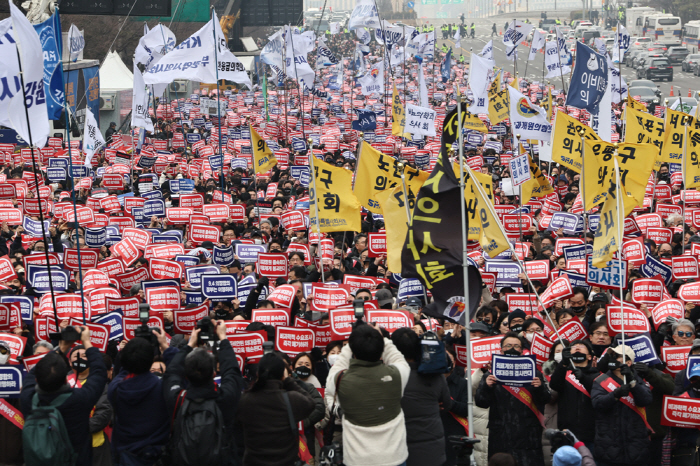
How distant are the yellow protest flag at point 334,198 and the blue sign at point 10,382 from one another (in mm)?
5499

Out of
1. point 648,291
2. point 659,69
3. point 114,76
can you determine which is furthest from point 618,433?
point 659,69

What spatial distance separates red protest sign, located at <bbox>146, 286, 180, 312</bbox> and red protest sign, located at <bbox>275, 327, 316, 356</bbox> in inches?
82.3

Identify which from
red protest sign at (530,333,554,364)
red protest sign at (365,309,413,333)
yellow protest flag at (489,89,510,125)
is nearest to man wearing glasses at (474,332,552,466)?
red protest sign at (530,333,554,364)

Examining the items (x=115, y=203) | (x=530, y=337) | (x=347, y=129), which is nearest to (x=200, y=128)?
(x=347, y=129)

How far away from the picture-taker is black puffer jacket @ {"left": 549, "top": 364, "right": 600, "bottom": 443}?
6.36 metres

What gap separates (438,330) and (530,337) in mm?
780

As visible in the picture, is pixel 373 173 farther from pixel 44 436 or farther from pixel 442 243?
pixel 44 436

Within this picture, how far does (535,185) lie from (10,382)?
945 cm

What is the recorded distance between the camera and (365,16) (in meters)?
28.2

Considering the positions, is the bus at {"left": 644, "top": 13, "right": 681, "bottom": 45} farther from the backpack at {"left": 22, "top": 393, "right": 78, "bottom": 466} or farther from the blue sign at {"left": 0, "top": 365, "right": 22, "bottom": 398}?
the backpack at {"left": 22, "top": 393, "right": 78, "bottom": 466}

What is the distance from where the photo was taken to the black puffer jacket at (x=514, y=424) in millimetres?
6191

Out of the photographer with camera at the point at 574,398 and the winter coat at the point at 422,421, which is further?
the photographer with camera at the point at 574,398

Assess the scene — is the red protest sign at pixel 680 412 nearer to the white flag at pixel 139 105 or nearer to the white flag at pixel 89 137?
the white flag at pixel 89 137

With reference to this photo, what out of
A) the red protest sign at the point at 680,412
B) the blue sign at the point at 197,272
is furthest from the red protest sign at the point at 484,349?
the blue sign at the point at 197,272
